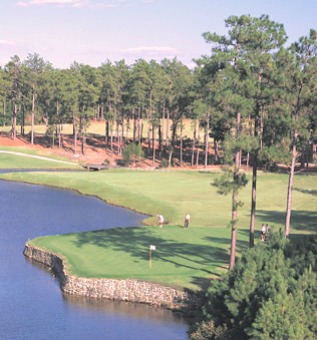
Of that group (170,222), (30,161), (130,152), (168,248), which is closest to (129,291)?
(168,248)

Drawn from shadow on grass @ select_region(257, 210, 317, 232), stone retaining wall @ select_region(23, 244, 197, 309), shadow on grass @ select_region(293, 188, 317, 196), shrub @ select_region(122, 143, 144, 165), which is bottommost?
stone retaining wall @ select_region(23, 244, 197, 309)

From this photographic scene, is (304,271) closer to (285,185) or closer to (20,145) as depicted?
(285,185)

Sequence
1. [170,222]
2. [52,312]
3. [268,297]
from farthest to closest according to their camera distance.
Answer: [170,222] < [52,312] < [268,297]

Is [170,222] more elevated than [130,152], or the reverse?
[130,152]

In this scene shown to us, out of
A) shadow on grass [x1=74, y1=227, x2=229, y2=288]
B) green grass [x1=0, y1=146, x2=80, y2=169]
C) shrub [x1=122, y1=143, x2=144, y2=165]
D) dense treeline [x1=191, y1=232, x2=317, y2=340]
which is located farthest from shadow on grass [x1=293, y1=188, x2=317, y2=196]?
dense treeline [x1=191, y1=232, x2=317, y2=340]

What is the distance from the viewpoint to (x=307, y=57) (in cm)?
4266

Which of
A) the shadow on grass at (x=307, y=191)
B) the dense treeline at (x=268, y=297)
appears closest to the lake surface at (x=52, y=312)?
the dense treeline at (x=268, y=297)

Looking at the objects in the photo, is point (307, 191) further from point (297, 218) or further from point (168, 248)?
point (168, 248)

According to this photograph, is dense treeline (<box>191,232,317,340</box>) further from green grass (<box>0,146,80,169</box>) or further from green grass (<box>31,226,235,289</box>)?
green grass (<box>0,146,80,169</box>)

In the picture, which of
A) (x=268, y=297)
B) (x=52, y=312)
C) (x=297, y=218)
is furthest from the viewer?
(x=297, y=218)

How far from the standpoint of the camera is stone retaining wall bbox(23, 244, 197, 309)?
39.9 m

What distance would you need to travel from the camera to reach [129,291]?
4125 cm

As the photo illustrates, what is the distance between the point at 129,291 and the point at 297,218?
31159 millimetres

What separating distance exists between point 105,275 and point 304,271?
14.8m
